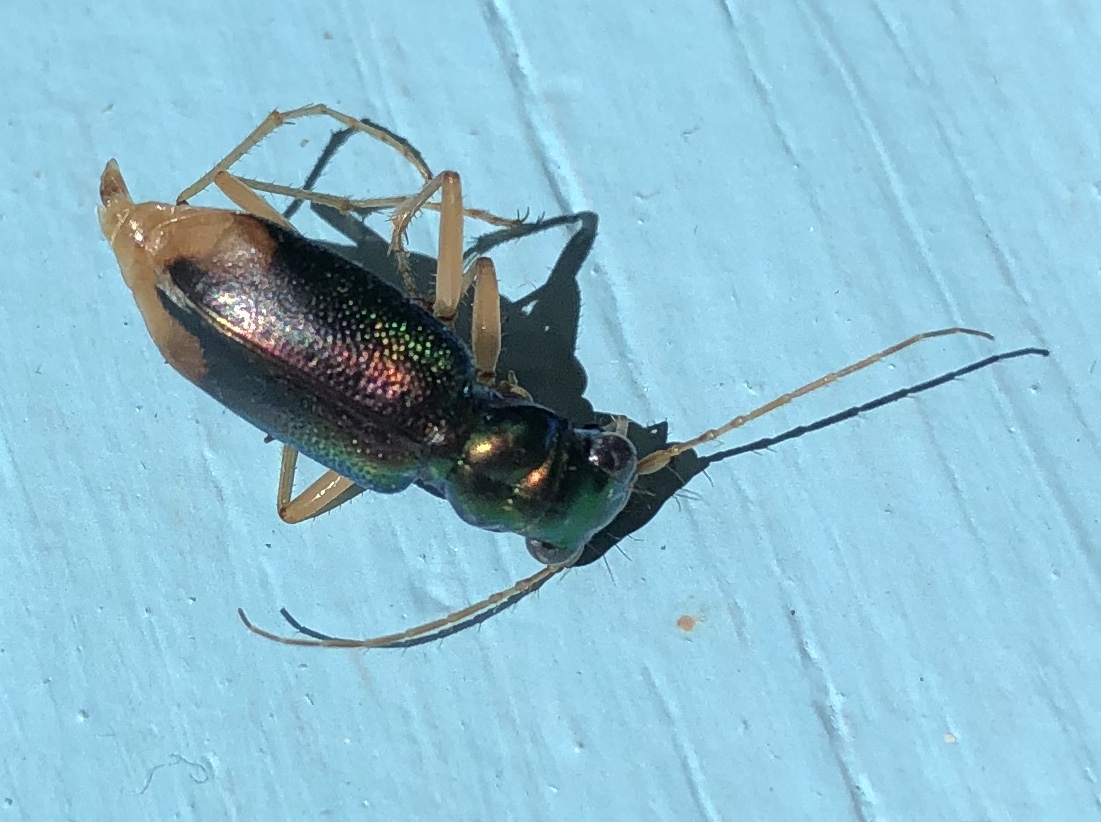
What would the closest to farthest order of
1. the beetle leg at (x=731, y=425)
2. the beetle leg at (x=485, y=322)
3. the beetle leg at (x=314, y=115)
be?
1. the beetle leg at (x=731, y=425)
2. the beetle leg at (x=485, y=322)
3. the beetle leg at (x=314, y=115)

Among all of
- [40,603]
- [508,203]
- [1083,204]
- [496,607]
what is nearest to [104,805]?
[40,603]

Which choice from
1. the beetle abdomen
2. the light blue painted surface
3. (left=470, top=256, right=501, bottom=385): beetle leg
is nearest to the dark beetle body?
the beetle abdomen

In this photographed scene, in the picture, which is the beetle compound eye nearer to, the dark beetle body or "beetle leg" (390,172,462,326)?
the dark beetle body

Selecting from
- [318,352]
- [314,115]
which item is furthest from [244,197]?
[318,352]

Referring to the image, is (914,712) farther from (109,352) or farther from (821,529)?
(109,352)

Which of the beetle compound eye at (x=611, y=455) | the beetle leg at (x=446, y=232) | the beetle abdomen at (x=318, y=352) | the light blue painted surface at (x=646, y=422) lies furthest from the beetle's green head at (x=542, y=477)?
the beetle leg at (x=446, y=232)

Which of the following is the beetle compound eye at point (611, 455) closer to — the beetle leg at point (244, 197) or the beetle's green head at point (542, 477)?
the beetle's green head at point (542, 477)
